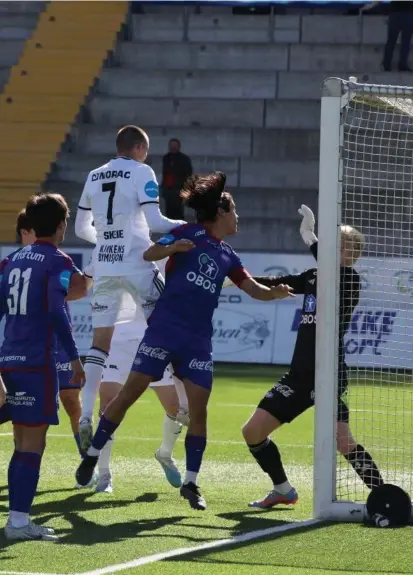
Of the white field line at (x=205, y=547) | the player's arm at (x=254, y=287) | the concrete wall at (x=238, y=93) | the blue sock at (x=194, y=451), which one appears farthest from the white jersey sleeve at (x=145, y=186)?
the concrete wall at (x=238, y=93)

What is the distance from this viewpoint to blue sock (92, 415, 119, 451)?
7.68 meters

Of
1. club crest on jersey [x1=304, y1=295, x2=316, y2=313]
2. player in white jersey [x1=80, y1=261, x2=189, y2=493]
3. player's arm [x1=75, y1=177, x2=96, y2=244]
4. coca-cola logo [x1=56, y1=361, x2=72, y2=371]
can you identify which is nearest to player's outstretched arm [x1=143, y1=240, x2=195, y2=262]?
club crest on jersey [x1=304, y1=295, x2=316, y2=313]

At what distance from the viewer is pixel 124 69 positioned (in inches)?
1082

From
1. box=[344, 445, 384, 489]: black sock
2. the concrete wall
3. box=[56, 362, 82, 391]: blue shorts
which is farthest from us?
the concrete wall

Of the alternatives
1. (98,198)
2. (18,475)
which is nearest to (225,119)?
(98,198)

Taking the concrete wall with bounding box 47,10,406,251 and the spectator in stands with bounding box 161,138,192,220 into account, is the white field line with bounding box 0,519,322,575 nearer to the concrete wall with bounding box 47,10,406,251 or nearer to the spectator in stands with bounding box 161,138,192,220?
the spectator in stands with bounding box 161,138,192,220

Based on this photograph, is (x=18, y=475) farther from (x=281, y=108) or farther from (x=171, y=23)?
(x=171, y=23)

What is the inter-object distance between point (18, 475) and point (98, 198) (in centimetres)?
266

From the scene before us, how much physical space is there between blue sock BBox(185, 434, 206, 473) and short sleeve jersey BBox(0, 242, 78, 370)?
1.31 m

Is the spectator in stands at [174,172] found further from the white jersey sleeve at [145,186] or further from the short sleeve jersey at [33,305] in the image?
the short sleeve jersey at [33,305]

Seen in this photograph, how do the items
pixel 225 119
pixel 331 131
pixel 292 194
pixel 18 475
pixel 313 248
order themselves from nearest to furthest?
pixel 18 475 → pixel 331 131 → pixel 313 248 → pixel 292 194 → pixel 225 119

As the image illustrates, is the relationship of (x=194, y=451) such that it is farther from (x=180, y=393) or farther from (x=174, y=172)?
(x=174, y=172)

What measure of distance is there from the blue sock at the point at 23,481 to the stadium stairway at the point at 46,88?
18.8m

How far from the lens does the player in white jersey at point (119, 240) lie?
8.52 m
